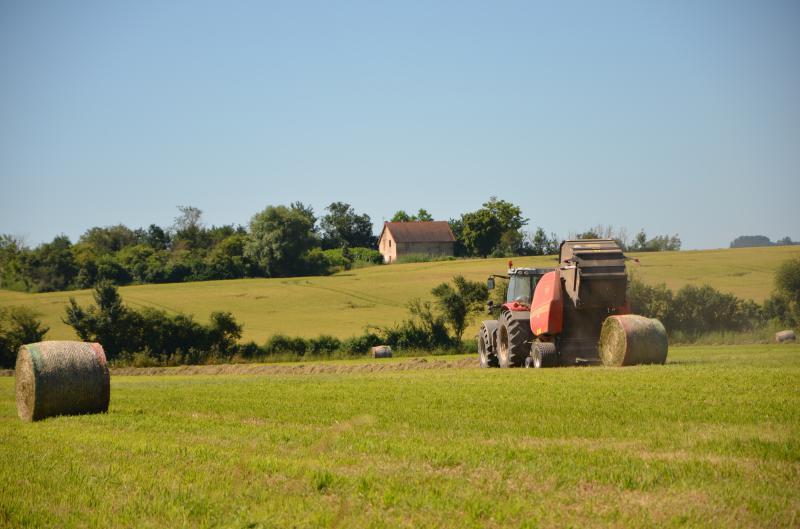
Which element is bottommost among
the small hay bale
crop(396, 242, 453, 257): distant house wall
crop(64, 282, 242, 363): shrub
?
the small hay bale

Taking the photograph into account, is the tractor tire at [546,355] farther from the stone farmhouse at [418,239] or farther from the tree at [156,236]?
the tree at [156,236]

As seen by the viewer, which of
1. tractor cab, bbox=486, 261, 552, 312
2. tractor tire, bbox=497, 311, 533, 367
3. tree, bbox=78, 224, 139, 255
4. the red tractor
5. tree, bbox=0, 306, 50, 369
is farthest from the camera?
tree, bbox=78, 224, 139, 255

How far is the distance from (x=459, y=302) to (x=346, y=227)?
99.6 metres

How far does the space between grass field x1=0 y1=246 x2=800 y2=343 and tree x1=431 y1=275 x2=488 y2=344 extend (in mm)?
5241

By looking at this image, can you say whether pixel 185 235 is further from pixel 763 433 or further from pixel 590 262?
pixel 763 433

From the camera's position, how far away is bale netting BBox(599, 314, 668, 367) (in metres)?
20.0

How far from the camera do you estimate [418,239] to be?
124m

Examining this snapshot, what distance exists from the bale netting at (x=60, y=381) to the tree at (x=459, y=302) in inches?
1264

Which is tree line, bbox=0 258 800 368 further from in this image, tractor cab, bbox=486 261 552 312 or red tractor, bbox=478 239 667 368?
red tractor, bbox=478 239 667 368

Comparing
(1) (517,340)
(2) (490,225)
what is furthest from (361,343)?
(2) (490,225)

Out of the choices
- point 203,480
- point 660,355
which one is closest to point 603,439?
point 203,480

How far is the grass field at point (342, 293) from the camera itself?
5444 centimetres

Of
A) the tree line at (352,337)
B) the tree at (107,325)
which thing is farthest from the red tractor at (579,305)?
the tree at (107,325)

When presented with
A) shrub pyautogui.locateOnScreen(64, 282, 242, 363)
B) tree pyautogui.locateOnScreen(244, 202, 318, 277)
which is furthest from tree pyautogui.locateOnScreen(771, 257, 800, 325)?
tree pyautogui.locateOnScreen(244, 202, 318, 277)
